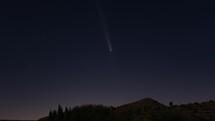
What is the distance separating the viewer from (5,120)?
637 feet

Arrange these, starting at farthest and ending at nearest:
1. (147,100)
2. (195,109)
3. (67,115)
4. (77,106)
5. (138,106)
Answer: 1. (147,100)
2. (138,106)
3. (195,109)
4. (77,106)
5. (67,115)

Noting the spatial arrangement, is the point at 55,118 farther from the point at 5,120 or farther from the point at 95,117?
the point at 5,120

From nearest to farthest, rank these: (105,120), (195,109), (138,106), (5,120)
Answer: (105,120)
(195,109)
(138,106)
(5,120)

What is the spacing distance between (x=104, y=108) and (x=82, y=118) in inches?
435

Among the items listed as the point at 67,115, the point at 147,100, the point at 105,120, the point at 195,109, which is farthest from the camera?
the point at 147,100

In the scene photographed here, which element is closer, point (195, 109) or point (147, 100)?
point (195, 109)

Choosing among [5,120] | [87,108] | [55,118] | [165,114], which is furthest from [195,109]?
[5,120]

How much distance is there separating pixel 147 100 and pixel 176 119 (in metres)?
76.5

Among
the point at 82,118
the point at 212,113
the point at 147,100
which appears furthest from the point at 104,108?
the point at 147,100

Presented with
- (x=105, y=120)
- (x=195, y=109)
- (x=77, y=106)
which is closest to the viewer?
(x=105, y=120)

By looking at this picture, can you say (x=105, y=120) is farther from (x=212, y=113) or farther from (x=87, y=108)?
(x=212, y=113)

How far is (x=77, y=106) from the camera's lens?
3794 inches

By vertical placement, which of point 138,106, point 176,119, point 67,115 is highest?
point 138,106

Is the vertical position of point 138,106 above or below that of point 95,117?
above
